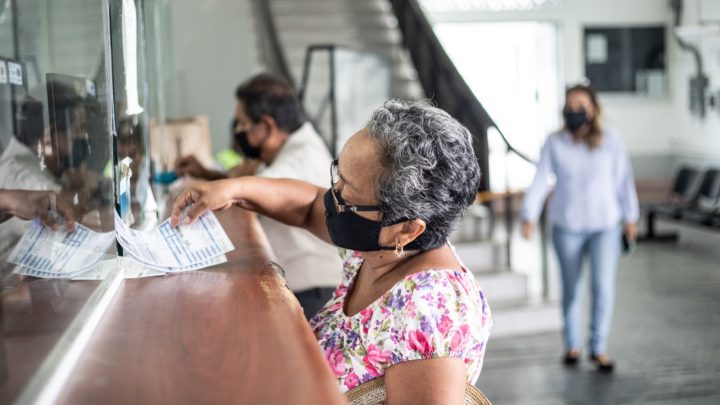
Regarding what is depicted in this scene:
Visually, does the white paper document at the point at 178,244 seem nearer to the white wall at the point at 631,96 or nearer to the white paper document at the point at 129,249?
the white paper document at the point at 129,249

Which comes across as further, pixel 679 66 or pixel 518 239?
pixel 679 66

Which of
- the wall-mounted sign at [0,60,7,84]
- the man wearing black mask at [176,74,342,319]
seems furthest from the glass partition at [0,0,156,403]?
the man wearing black mask at [176,74,342,319]

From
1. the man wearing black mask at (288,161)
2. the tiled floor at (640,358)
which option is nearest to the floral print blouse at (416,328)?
the man wearing black mask at (288,161)

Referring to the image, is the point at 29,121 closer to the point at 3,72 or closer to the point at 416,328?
the point at 3,72

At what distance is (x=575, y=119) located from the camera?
16.6ft

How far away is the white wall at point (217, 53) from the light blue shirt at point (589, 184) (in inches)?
219

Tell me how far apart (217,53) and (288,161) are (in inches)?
298

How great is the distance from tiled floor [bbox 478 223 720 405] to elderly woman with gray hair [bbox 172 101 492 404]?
307cm

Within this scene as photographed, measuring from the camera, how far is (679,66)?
13516 millimetres

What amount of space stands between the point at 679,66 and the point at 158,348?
541 inches

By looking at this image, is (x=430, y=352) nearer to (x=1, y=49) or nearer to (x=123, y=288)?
(x=123, y=288)

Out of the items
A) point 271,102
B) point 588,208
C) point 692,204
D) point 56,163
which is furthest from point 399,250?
point 692,204

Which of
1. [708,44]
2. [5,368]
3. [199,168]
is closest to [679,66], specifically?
[708,44]

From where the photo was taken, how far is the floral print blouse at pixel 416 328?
1.41m
